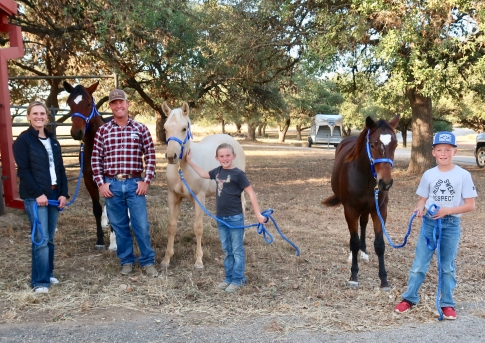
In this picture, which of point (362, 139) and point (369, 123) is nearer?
point (369, 123)

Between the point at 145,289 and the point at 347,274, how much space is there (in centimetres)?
224

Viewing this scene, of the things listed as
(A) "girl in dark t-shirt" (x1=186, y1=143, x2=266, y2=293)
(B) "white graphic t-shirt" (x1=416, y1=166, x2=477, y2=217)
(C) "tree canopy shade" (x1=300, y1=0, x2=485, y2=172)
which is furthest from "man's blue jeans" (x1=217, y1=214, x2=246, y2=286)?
(C) "tree canopy shade" (x1=300, y1=0, x2=485, y2=172)

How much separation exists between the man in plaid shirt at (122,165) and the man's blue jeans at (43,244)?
1.79 feet

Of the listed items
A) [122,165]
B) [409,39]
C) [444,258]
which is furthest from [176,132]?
[409,39]

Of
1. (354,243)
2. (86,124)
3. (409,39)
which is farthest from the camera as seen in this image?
(409,39)

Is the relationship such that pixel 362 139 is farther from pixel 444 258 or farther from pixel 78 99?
pixel 78 99

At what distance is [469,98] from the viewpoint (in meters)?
26.3

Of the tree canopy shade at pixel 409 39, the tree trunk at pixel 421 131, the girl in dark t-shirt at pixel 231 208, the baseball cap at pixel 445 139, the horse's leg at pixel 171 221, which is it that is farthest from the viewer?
the tree trunk at pixel 421 131

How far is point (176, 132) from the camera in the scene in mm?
4543

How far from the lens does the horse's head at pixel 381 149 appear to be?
3939 mm

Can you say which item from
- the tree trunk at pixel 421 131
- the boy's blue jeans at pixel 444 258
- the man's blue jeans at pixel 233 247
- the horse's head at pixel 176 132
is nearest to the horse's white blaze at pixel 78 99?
the horse's head at pixel 176 132

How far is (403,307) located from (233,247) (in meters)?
1.68

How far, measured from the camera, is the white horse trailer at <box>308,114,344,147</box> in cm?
3212

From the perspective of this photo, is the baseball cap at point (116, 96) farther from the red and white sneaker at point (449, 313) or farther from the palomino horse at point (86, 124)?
the red and white sneaker at point (449, 313)
